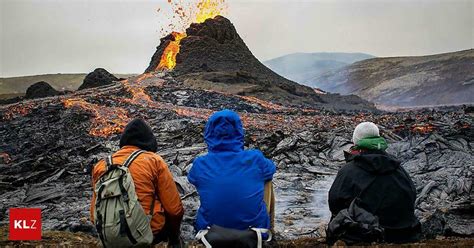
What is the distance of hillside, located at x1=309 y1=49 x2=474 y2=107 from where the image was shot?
55.1 metres

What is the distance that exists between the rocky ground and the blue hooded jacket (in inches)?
111

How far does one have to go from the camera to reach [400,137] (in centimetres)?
1555

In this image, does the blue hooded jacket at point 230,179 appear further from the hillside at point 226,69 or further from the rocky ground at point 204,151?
the hillside at point 226,69

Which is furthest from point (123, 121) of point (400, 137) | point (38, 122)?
point (400, 137)

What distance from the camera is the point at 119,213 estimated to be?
12.9 feet

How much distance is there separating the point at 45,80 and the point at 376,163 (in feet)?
397

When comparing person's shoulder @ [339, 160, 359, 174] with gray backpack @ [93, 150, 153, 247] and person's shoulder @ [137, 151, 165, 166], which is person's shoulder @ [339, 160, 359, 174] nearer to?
person's shoulder @ [137, 151, 165, 166]

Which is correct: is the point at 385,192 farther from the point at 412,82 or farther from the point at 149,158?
the point at 412,82

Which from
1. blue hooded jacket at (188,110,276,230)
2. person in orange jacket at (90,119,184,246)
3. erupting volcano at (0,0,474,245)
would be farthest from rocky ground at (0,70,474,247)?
blue hooded jacket at (188,110,276,230)

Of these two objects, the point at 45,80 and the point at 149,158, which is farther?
the point at 45,80

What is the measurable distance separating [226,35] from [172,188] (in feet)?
155

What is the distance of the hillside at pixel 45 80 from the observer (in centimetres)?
10519

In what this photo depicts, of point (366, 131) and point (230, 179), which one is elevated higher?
point (366, 131)

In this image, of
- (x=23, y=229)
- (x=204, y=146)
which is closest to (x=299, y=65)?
(x=204, y=146)
